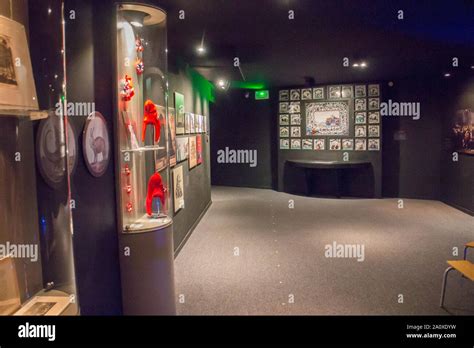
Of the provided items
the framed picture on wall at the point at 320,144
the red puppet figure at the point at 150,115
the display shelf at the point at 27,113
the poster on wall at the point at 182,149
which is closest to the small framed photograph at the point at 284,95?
the framed picture on wall at the point at 320,144

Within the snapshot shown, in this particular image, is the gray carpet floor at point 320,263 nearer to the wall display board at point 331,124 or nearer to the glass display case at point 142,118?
the glass display case at point 142,118

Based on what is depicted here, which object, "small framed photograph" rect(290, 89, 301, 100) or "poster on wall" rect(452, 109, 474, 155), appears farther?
"small framed photograph" rect(290, 89, 301, 100)

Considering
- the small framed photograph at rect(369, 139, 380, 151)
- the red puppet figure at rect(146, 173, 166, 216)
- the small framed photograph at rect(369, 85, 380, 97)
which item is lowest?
the red puppet figure at rect(146, 173, 166, 216)

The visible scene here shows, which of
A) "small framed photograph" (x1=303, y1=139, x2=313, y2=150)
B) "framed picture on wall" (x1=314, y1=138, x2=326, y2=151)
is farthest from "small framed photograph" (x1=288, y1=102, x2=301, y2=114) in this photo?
"framed picture on wall" (x1=314, y1=138, x2=326, y2=151)

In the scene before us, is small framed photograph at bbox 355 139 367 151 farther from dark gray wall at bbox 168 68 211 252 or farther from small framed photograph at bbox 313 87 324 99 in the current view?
dark gray wall at bbox 168 68 211 252

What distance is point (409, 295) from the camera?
3.97m

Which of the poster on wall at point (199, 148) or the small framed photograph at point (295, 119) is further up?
the small framed photograph at point (295, 119)

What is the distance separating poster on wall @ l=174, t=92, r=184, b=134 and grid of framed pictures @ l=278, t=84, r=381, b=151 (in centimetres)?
511

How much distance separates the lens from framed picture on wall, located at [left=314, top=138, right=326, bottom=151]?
Answer: 10.3 meters

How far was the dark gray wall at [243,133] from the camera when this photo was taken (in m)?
11.4

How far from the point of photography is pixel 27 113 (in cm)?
140

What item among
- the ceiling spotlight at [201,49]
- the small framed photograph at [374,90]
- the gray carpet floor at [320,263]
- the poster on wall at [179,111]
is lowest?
the gray carpet floor at [320,263]

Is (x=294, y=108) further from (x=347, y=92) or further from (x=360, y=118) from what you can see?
(x=360, y=118)

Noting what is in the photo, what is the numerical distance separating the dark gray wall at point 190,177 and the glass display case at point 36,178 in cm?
371
